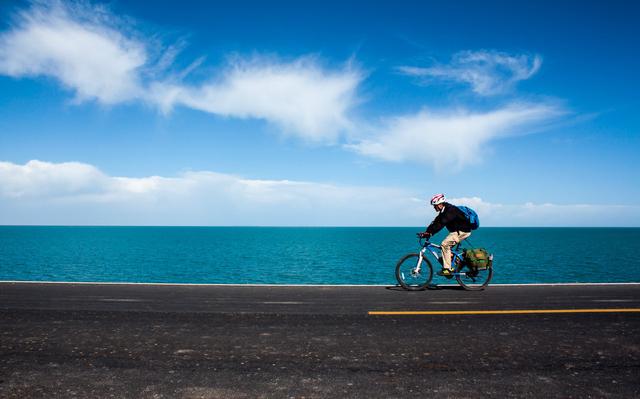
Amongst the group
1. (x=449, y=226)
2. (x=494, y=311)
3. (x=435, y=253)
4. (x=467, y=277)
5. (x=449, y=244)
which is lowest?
(x=494, y=311)

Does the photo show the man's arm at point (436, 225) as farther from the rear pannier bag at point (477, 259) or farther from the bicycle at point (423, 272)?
the rear pannier bag at point (477, 259)

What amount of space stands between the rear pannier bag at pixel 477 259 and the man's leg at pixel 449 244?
1.28 ft

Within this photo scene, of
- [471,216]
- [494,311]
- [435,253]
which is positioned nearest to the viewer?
[494,311]

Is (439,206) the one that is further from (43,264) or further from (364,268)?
(43,264)

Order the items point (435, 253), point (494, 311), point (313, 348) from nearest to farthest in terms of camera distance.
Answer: point (313, 348) < point (494, 311) < point (435, 253)

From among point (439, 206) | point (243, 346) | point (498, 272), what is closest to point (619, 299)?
point (439, 206)

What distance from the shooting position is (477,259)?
32.0ft

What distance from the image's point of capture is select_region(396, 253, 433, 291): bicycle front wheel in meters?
9.73

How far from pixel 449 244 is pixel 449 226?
45 cm

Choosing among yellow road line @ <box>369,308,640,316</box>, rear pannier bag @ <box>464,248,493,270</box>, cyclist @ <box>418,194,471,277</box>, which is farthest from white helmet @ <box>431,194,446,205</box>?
yellow road line @ <box>369,308,640,316</box>

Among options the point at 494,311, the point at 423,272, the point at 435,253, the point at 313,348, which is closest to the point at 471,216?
the point at 435,253

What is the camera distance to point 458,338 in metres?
5.24

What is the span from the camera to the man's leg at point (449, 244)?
9773mm

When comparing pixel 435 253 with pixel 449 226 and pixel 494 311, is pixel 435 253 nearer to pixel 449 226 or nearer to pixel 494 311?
pixel 449 226
